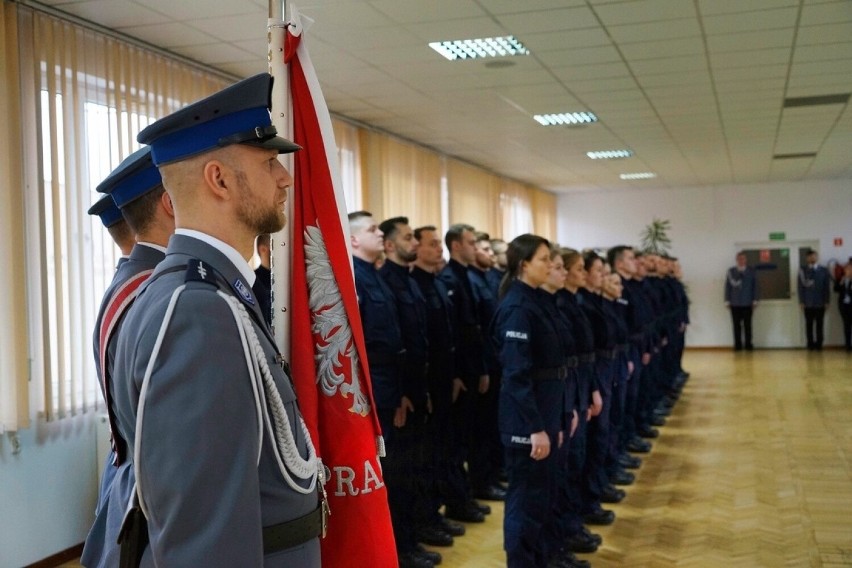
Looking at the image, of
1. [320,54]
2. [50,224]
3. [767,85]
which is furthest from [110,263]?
[767,85]

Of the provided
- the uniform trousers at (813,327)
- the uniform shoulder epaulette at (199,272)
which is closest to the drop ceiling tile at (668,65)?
the uniform shoulder epaulette at (199,272)

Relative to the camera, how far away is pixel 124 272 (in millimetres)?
1860

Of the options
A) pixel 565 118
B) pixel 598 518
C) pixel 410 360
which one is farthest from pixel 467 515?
pixel 565 118

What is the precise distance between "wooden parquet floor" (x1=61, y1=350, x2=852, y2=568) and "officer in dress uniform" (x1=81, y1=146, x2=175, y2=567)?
9.32 feet

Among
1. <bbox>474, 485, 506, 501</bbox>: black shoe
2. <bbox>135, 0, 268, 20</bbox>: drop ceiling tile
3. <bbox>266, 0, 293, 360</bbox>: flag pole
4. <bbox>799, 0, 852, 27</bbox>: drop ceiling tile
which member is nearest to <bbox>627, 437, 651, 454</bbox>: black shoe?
<bbox>474, 485, 506, 501</bbox>: black shoe

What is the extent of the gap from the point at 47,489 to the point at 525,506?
8.68 ft

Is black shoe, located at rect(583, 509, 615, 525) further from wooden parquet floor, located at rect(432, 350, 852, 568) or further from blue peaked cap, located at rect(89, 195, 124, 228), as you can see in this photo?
blue peaked cap, located at rect(89, 195, 124, 228)

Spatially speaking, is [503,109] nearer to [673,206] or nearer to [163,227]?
[163,227]

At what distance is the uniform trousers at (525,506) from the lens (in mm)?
3740

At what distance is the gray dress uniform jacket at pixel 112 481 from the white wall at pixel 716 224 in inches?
595

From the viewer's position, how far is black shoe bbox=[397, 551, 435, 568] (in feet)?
13.6

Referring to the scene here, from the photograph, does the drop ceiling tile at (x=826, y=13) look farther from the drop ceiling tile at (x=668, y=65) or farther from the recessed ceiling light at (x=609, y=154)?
the recessed ceiling light at (x=609, y=154)

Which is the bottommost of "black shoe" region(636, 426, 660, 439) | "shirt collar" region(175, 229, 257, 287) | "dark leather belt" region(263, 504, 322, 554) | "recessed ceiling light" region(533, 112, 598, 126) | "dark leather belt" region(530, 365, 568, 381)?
"black shoe" region(636, 426, 660, 439)

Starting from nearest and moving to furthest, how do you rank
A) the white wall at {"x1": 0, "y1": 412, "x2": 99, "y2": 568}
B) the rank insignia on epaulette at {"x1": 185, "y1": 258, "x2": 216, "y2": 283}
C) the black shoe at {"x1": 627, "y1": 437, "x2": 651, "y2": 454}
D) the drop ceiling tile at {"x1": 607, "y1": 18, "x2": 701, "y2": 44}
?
the rank insignia on epaulette at {"x1": 185, "y1": 258, "x2": 216, "y2": 283} < the white wall at {"x1": 0, "y1": 412, "x2": 99, "y2": 568} < the drop ceiling tile at {"x1": 607, "y1": 18, "x2": 701, "y2": 44} < the black shoe at {"x1": 627, "y1": 437, "x2": 651, "y2": 454}
